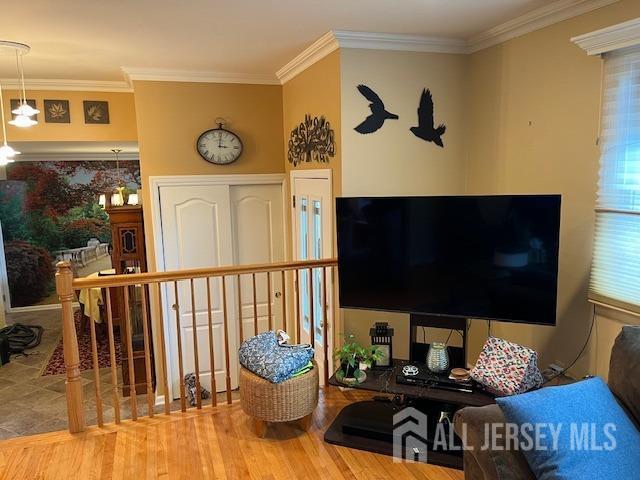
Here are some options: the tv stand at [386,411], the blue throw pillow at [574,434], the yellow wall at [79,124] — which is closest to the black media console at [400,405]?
the tv stand at [386,411]

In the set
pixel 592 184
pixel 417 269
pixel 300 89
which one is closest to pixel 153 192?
pixel 300 89

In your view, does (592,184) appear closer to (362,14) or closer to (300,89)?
(362,14)

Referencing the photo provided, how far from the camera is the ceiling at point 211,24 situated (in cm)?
263

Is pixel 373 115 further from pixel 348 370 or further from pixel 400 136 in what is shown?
pixel 348 370

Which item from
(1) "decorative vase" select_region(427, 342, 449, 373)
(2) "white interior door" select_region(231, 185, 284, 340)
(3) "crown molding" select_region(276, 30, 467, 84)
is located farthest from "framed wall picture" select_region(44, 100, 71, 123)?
(1) "decorative vase" select_region(427, 342, 449, 373)

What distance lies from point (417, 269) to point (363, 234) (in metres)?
0.38

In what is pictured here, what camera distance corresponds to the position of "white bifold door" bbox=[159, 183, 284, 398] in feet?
15.0

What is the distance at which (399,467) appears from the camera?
2.48m

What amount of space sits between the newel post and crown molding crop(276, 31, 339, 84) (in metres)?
2.14

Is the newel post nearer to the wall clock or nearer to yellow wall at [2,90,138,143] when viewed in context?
the wall clock

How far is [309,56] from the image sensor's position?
371 cm

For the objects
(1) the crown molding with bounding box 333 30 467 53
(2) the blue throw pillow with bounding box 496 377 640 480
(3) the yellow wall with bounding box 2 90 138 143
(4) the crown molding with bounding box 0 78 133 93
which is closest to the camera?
(2) the blue throw pillow with bounding box 496 377 640 480

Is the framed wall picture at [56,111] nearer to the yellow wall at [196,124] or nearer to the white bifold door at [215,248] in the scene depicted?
the yellow wall at [196,124]

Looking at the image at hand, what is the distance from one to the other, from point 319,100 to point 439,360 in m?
2.11
